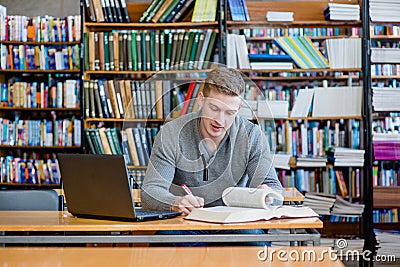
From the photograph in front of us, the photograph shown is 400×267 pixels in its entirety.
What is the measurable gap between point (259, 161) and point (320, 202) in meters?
2.53

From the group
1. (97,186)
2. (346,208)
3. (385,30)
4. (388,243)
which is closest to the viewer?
(97,186)

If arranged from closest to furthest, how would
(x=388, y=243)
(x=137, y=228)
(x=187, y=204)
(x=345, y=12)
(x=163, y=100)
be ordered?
(x=137, y=228) → (x=187, y=204) → (x=163, y=100) → (x=388, y=243) → (x=345, y=12)

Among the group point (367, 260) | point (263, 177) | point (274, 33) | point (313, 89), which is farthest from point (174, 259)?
point (274, 33)

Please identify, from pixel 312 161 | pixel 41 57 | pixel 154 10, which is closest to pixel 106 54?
pixel 154 10

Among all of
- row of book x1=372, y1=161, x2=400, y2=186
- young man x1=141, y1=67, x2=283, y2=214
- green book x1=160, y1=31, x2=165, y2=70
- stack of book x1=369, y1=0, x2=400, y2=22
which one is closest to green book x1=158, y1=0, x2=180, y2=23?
green book x1=160, y1=31, x2=165, y2=70

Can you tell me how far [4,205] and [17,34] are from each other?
3322 mm

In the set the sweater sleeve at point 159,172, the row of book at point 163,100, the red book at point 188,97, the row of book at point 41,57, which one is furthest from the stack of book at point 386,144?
the sweater sleeve at point 159,172

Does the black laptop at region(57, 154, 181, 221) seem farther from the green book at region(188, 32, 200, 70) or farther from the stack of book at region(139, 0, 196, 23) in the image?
the stack of book at region(139, 0, 196, 23)

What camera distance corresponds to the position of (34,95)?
6180mm

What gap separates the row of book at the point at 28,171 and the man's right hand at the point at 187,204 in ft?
12.3

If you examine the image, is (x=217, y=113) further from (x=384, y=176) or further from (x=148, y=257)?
(x=384, y=176)

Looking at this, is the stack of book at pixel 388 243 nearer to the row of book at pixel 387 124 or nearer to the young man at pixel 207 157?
the row of book at pixel 387 124

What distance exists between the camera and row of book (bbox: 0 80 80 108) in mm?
6129

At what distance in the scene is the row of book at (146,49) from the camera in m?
5.18
